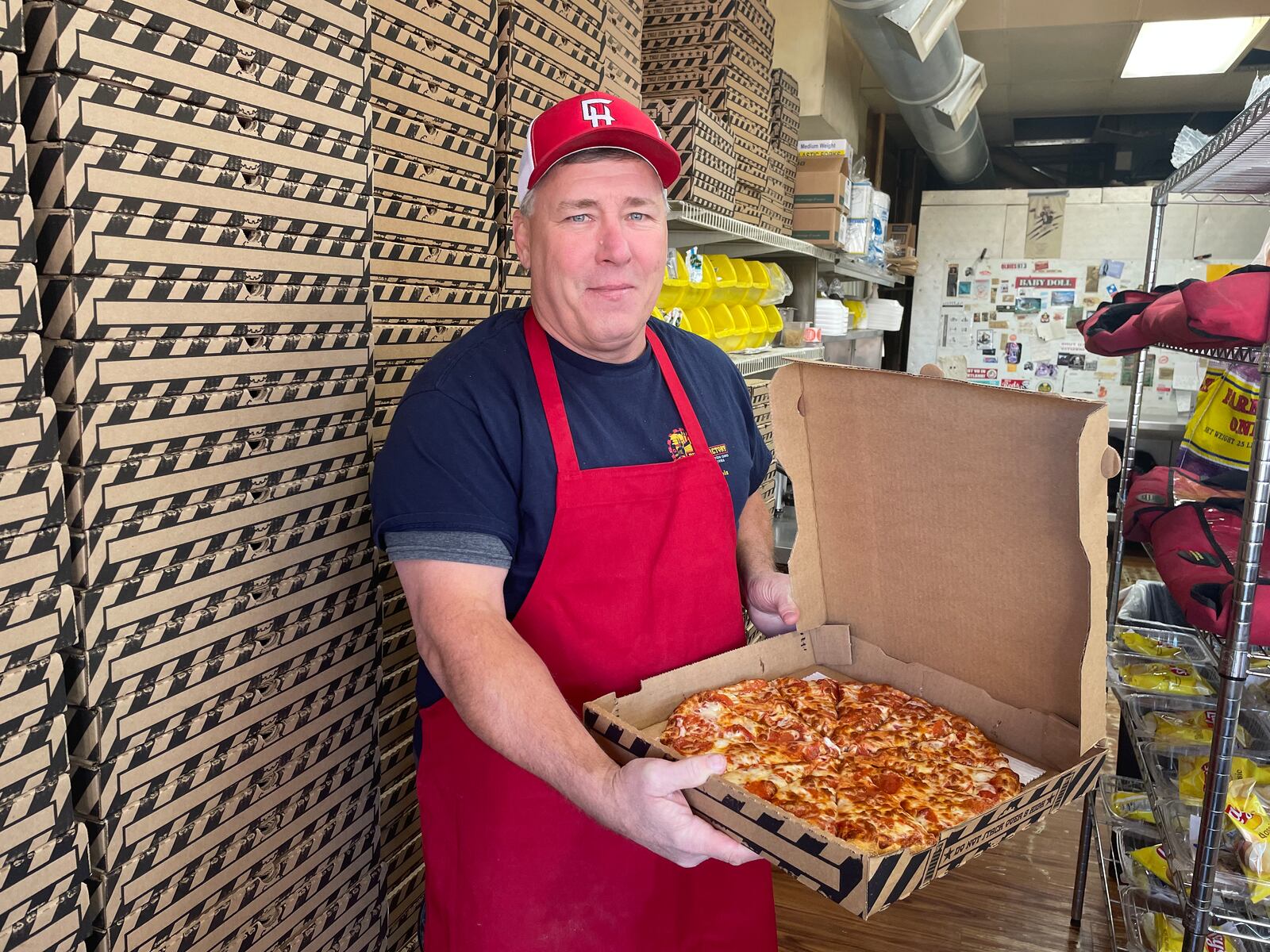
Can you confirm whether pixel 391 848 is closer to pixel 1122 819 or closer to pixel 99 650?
pixel 99 650

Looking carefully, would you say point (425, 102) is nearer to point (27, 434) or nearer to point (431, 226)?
point (431, 226)

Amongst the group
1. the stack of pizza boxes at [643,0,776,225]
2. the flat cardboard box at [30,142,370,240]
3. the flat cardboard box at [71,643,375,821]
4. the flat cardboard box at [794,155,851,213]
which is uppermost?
the stack of pizza boxes at [643,0,776,225]

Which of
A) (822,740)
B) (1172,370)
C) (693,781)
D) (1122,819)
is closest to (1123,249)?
(1172,370)

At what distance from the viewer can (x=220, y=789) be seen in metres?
1.33

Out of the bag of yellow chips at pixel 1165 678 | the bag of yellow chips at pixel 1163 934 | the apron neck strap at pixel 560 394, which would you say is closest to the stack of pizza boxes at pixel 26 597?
the apron neck strap at pixel 560 394

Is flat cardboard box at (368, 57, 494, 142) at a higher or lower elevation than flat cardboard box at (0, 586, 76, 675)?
higher

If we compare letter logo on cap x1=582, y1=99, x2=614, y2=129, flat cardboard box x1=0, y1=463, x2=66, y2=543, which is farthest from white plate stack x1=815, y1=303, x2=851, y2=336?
flat cardboard box x1=0, y1=463, x2=66, y2=543

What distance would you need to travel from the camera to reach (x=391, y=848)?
1861 mm

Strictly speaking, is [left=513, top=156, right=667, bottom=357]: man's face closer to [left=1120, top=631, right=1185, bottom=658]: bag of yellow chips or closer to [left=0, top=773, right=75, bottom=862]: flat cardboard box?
[left=0, top=773, right=75, bottom=862]: flat cardboard box

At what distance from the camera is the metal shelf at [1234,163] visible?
5.78 feet

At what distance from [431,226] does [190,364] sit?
0.78 m

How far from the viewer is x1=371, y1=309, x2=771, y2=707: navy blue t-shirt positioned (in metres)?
1.33

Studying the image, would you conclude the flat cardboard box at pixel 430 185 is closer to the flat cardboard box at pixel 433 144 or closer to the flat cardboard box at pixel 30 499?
the flat cardboard box at pixel 433 144

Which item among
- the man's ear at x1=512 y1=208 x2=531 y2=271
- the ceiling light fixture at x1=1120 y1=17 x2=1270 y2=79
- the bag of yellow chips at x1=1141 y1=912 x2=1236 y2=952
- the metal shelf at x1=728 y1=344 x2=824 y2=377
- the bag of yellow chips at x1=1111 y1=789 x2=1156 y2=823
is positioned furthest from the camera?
the ceiling light fixture at x1=1120 y1=17 x2=1270 y2=79
